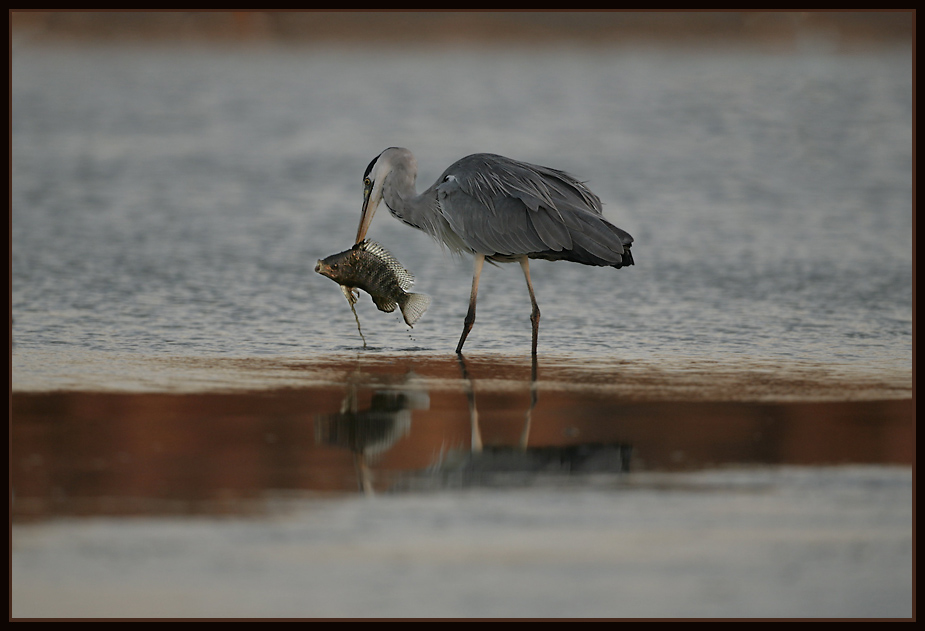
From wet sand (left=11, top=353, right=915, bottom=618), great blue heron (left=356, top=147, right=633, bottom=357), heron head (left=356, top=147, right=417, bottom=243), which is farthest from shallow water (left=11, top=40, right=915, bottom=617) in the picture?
heron head (left=356, top=147, right=417, bottom=243)

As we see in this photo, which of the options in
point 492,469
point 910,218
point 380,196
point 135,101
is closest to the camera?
point 492,469

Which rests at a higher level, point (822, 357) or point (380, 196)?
point (380, 196)

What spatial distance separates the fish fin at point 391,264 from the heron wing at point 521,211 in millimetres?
447

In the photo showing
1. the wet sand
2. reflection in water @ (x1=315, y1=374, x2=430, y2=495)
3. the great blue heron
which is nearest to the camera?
the wet sand

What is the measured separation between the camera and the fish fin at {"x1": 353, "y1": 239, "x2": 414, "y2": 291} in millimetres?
9250

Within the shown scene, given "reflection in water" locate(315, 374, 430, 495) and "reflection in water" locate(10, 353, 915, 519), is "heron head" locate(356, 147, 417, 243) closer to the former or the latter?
"reflection in water" locate(10, 353, 915, 519)

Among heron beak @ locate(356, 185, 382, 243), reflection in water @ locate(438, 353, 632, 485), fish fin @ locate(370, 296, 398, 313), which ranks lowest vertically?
reflection in water @ locate(438, 353, 632, 485)

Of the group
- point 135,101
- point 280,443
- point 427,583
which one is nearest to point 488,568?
point 427,583

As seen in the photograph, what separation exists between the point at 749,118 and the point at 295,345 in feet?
60.3

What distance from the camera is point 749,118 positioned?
2616 cm

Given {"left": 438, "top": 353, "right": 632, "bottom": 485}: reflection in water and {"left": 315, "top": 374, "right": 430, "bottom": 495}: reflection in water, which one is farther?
{"left": 315, "top": 374, "right": 430, "bottom": 495}: reflection in water

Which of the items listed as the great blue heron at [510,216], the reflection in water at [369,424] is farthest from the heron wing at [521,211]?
the reflection in water at [369,424]

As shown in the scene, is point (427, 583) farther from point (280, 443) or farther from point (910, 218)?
point (910, 218)

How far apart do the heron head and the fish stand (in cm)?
56
